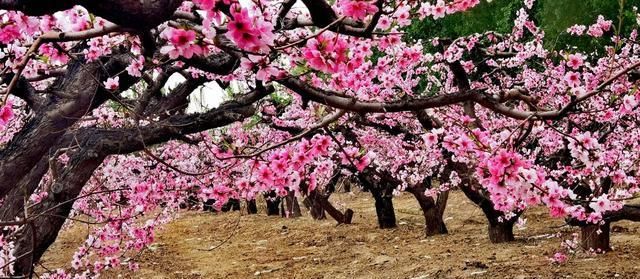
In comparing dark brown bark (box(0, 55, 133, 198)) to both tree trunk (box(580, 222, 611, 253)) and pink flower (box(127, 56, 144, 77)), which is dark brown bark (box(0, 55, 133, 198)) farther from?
tree trunk (box(580, 222, 611, 253))

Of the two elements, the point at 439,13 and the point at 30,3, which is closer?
the point at 30,3

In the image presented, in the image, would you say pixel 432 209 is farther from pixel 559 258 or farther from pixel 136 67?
pixel 136 67

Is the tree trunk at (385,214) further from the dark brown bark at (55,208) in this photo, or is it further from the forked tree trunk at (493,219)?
the dark brown bark at (55,208)

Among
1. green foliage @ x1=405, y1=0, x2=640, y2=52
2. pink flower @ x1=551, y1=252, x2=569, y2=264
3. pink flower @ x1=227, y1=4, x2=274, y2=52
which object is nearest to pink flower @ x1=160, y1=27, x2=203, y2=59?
pink flower @ x1=227, y1=4, x2=274, y2=52

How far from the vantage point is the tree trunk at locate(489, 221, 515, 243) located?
10250mm

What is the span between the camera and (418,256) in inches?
406

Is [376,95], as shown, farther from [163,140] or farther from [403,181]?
[163,140]

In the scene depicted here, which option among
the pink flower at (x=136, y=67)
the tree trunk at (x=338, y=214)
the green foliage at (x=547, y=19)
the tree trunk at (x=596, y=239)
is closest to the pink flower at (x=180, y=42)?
the pink flower at (x=136, y=67)

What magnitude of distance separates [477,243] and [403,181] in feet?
5.54

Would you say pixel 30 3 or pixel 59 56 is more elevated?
pixel 59 56

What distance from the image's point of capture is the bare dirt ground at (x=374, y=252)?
8.55m

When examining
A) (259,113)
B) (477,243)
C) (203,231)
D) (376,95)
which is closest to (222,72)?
(376,95)

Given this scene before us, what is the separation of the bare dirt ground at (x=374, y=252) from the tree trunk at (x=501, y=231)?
0.20m

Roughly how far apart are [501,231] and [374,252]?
2278 mm
